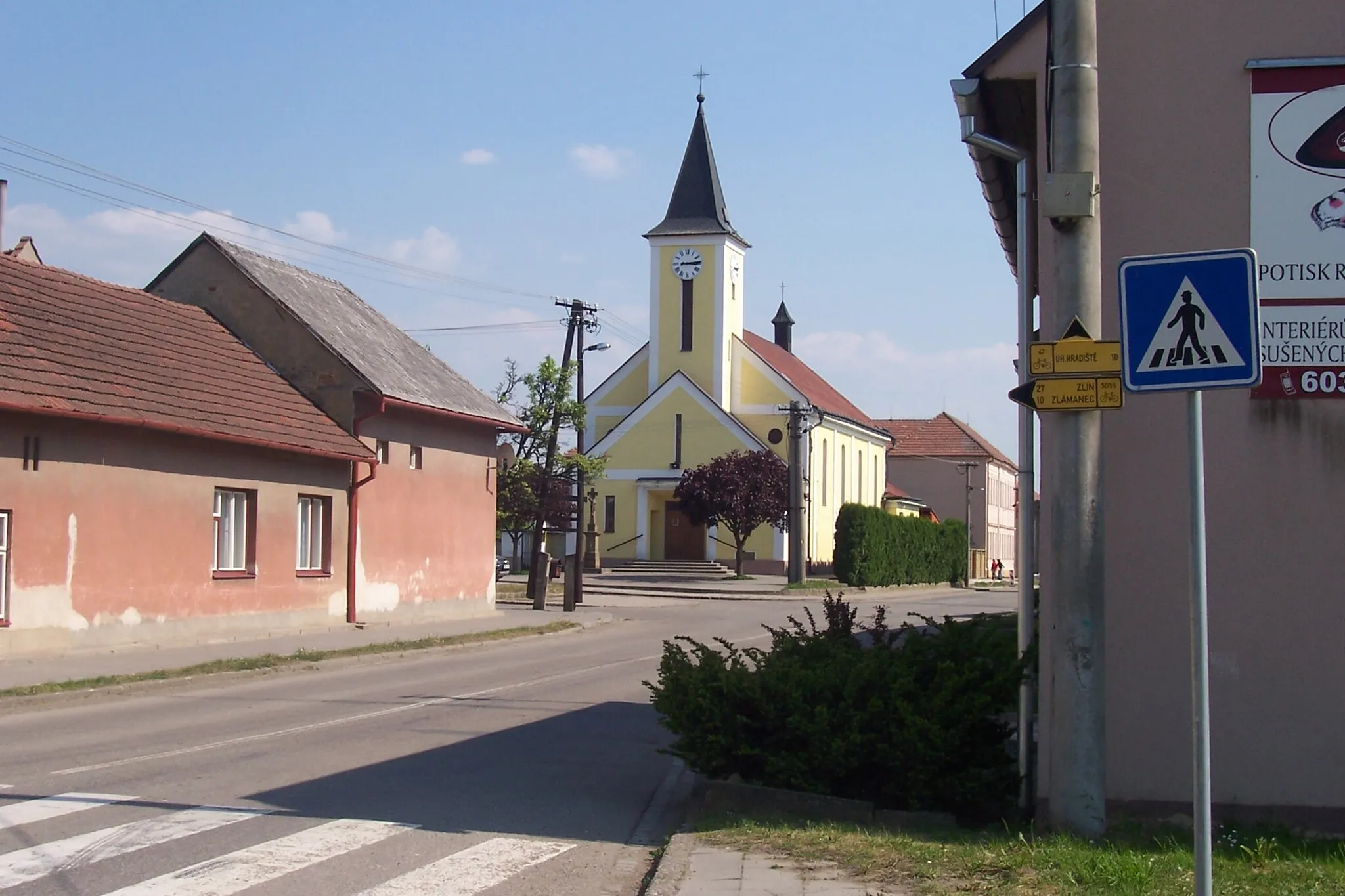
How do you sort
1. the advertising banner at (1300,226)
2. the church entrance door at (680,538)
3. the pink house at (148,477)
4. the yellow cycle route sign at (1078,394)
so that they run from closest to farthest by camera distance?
the yellow cycle route sign at (1078,394)
the advertising banner at (1300,226)
the pink house at (148,477)
the church entrance door at (680,538)

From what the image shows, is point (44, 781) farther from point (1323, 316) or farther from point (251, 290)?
point (251, 290)

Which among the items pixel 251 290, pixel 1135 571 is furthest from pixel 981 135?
pixel 251 290

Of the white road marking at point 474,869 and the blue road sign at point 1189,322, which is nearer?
the blue road sign at point 1189,322

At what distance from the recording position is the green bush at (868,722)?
8.30 m

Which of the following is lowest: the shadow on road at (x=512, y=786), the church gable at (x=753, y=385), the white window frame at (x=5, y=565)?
the shadow on road at (x=512, y=786)

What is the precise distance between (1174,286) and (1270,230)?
3.16m

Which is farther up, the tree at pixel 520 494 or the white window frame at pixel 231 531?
the tree at pixel 520 494

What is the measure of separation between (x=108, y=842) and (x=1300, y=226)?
25.5 ft

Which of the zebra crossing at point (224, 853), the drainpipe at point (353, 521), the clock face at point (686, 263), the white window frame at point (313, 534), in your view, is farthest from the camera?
the clock face at point (686, 263)

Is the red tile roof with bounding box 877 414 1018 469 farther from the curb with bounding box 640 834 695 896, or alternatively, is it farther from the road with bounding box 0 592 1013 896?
the curb with bounding box 640 834 695 896

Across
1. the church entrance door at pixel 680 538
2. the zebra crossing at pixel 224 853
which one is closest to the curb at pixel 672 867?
the zebra crossing at pixel 224 853

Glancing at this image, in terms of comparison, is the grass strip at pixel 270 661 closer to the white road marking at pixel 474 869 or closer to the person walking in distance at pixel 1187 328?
the white road marking at pixel 474 869

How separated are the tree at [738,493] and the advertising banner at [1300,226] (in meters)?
45.9

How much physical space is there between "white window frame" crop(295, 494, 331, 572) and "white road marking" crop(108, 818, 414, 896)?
16.4 metres
